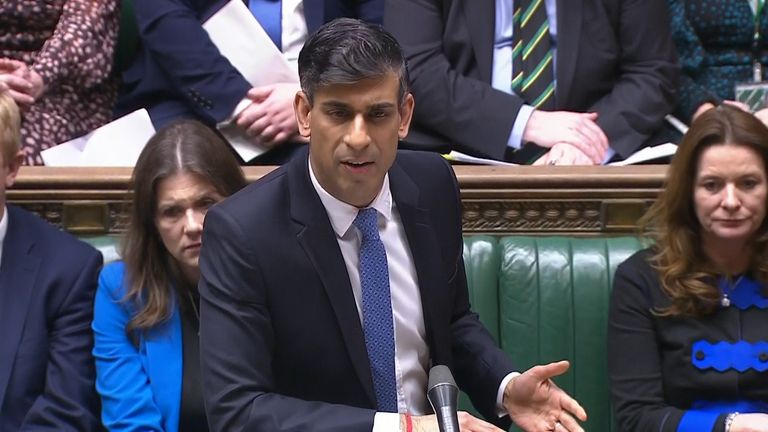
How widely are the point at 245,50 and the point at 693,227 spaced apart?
101 cm

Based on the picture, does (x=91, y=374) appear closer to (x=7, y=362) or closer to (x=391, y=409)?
(x=7, y=362)

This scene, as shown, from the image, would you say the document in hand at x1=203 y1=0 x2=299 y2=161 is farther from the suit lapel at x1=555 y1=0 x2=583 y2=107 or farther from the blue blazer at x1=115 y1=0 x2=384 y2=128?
the suit lapel at x1=555 y1=0 x2=583 y2=107

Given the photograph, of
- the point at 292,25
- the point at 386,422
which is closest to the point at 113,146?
the point at 292,25

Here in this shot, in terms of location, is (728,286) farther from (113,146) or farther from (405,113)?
(113,146)

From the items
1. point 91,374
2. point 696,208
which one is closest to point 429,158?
point 696,208

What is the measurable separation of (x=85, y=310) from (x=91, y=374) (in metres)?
0.11

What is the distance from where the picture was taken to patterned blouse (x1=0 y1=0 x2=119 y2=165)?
2.68 m

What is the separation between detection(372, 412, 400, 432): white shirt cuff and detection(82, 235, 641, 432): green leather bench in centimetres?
91

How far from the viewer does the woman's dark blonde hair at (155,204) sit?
215cm

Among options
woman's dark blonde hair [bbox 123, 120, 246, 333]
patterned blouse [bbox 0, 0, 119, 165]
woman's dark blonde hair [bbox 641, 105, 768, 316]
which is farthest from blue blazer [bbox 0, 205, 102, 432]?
woman's dark blonde hair [bbox 641, 105, 768, 316]

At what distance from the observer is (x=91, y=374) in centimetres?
218

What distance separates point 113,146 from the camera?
260cm

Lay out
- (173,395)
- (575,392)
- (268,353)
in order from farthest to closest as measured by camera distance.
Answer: (575,392) < (173,395) < (268,353)

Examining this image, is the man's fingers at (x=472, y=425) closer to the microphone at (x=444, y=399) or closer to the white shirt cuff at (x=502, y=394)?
the microphone at (x=444, y=399)
